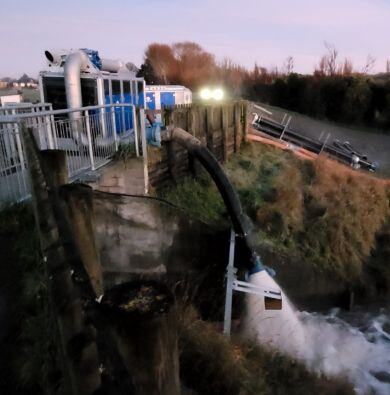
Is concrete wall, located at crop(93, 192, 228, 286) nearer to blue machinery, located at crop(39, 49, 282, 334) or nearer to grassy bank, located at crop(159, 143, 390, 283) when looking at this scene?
blue machinery, located at crop(39, 49, 282, 334)

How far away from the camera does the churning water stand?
7039mm

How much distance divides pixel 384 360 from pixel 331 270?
243 centimetres

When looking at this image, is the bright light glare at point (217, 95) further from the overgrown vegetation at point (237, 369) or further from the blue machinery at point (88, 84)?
the overgrown vegetation at point (237, 369)

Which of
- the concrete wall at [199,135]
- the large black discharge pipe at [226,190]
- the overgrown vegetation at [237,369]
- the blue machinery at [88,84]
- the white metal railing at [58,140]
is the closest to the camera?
the overgrown vegetation at [237,369]

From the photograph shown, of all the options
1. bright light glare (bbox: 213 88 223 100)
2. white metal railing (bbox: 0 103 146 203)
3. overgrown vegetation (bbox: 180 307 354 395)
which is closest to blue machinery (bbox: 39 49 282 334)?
white metal railing (bbox: 0 103 146 203)

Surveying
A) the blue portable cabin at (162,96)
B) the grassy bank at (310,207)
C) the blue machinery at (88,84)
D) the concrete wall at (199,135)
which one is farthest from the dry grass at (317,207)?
the blue machinery at (88,84)

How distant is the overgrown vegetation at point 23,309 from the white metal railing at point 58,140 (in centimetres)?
55

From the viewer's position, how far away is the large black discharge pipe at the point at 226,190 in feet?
26.6

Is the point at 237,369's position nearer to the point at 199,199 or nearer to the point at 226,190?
the point at 226,190

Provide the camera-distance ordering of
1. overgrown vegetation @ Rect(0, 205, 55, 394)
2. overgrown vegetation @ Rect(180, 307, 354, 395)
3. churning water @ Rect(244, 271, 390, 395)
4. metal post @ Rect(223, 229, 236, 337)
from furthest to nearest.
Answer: churning water @ Rect(244, 271, 390, 395) < metal post @ Rect(223, 229, 236, 337) < overgrown vegetation @ Rect(180, 307, 354, 395) < overgrown vegetation @ Rect(0, 205, 55, 394)

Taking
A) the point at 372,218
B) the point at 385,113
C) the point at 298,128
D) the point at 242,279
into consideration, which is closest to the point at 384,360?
the point at 242,279

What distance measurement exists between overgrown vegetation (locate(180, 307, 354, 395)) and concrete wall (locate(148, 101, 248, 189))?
4405 millimetres

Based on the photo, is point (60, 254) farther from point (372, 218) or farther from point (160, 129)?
point (372, 218)

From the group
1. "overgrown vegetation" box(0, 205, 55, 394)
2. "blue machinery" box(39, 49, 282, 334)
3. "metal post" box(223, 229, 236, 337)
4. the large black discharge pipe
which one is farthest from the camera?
the large black discharge pipe
